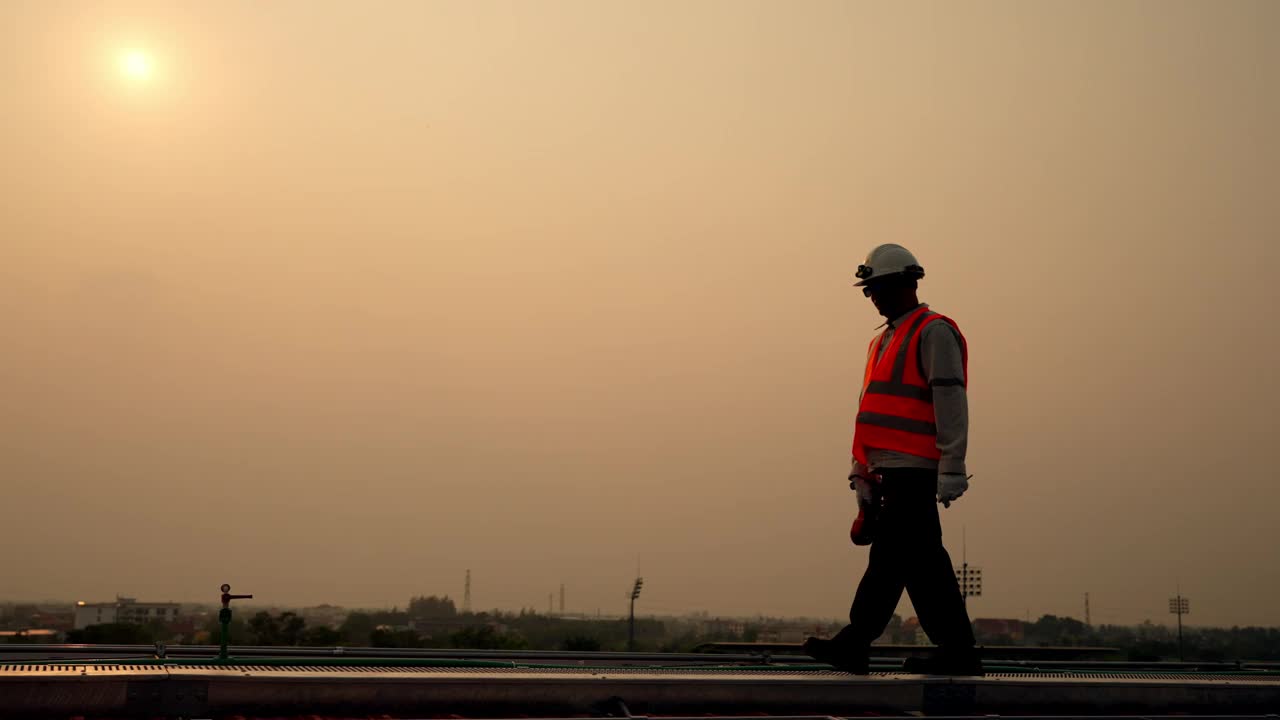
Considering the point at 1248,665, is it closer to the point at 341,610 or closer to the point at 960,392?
the point at 960,392

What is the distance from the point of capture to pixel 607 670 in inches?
217

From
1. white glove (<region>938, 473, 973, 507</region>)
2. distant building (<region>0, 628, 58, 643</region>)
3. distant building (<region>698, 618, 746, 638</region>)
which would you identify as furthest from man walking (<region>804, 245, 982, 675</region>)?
distant building (<region>698, 618, 746, 638</region>)

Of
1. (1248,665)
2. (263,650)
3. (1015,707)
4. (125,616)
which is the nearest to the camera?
(1015,707)

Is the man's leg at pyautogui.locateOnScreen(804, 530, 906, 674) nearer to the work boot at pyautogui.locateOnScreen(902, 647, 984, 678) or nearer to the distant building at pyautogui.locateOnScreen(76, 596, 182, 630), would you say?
the work boot at pyautogui.locateOnScreen(902, 647, 984, 678)

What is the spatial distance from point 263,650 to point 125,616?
968 centimetres

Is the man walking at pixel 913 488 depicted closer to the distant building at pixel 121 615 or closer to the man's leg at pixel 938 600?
the man's leg at pixel 938 600

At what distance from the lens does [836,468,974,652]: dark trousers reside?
602cm

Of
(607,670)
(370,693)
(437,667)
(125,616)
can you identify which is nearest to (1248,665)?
(607,670)

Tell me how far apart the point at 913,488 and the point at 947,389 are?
1.69 ft

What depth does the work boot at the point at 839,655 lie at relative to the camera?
5.96 meters

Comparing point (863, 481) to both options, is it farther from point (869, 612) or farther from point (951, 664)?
point (951, 664)

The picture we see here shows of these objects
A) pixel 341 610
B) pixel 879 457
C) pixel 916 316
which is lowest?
pixel 341 610

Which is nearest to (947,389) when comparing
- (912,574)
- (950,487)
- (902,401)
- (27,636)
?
(902,401)

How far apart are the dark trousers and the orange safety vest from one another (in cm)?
15
